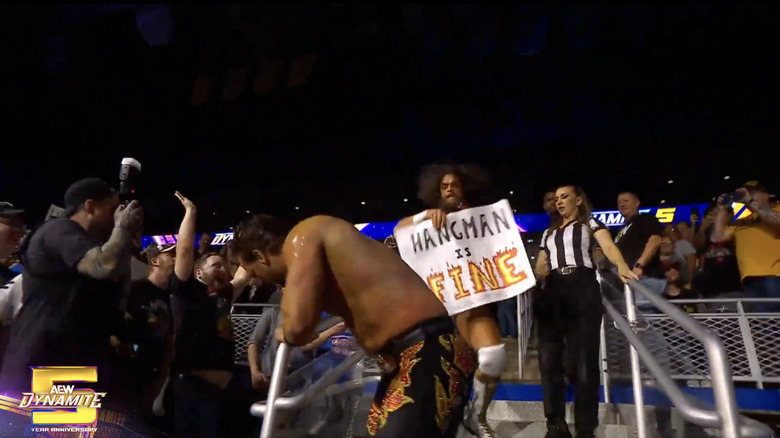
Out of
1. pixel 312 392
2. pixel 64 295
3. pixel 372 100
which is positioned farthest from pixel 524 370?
pixel 372 100

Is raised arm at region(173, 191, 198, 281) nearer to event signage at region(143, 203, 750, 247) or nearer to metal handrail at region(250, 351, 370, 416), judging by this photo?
metal handrail at region(250, 351, 370, 416)

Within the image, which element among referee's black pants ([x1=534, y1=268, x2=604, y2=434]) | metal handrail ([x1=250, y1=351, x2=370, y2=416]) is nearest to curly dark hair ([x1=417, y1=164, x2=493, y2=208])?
referee's black pants ([x1=534, y1=268, x2=604, y2=434])

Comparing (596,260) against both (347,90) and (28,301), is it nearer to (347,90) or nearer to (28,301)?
(28,301)

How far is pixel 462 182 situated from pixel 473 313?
0.85 m

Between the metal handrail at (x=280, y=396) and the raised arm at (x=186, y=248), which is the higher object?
the raised arm at (x=186, y=248)

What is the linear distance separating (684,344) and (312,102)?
8.66m

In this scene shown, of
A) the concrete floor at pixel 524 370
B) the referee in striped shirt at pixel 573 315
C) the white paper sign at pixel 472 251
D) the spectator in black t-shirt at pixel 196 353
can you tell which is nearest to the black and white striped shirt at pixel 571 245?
the referee in striped shirt at pixel 573 315

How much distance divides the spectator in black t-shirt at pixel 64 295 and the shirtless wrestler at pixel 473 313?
173cm

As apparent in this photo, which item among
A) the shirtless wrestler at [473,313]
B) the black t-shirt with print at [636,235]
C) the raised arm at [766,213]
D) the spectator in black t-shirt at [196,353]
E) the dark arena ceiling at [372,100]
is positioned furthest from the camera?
the dark arena ceiling at [372,100]

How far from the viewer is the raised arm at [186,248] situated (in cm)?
335

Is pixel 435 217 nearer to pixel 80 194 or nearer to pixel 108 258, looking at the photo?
pixel 108 258

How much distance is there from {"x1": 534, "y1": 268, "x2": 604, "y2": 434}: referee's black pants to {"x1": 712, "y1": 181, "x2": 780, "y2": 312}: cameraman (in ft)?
6.02

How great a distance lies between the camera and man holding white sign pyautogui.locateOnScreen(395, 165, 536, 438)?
3.35 meters

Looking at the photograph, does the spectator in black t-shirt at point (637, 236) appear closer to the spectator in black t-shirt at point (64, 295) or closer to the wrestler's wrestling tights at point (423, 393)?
the wrestler's wrestling tights at point (423, 393)
